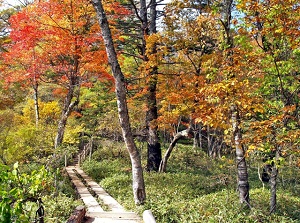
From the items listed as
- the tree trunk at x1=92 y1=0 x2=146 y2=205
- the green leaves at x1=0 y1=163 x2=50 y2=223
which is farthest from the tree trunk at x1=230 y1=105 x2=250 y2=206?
the green leaves at x1=0 y1=163 x2=50 y2=223

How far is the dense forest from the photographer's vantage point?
20.1ft

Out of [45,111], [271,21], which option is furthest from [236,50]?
[45,111]

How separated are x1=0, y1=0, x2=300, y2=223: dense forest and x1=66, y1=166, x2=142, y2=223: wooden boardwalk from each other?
375mm

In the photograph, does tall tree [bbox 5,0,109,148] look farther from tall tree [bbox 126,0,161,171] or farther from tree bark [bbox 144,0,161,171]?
tree bark [bbox 144,0,161,171]

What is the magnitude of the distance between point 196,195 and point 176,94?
13.0 feet

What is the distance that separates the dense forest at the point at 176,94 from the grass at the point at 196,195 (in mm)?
57

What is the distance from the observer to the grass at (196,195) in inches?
236

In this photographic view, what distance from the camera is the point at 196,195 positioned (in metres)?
9.98

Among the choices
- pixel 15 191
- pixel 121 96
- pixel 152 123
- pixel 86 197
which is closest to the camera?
pixel 15 191

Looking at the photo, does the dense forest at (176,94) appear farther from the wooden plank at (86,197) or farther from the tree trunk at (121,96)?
the wooden plank at (86,197)

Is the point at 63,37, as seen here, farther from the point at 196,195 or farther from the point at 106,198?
the point at 196,195

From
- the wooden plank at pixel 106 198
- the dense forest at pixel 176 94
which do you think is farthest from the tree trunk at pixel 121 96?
the wooden plank at pixel 106 198

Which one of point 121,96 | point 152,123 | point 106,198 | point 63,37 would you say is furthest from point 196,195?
point 63,37

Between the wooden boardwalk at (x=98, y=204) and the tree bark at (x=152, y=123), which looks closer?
the wooden boardwalk at (x=98, y=204)
